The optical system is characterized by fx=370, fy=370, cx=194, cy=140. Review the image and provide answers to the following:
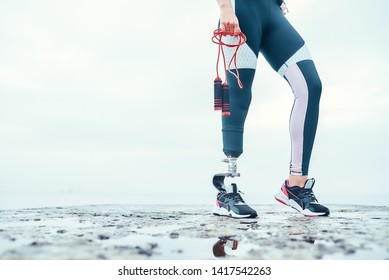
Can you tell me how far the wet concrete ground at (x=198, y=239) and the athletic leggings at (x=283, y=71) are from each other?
1.61ft

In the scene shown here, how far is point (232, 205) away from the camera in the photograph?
2217 mm

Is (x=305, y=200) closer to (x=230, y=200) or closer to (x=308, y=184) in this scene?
(x=308, y=184)

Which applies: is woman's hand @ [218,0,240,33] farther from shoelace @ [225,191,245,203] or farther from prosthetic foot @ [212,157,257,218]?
shoelace @ [225,191,245,203]

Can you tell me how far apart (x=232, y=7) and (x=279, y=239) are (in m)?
1.47

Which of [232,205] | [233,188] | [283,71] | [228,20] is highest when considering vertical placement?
[228,20]

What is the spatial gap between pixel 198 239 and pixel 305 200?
3.29ft

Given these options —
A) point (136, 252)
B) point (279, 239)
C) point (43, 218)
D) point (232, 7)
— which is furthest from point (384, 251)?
point (43, 218)

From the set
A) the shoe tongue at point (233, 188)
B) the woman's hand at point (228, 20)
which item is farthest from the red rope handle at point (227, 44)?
the shoe tongue at point (233, 188)

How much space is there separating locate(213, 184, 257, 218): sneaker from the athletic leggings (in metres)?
0.24

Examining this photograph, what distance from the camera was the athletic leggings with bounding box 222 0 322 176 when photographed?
228 cm

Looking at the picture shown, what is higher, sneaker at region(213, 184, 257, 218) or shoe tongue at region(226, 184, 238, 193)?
shoe tongue at region(226, 184, 238, 193)

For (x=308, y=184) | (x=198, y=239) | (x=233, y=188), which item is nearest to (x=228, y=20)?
(x=233, y=188)

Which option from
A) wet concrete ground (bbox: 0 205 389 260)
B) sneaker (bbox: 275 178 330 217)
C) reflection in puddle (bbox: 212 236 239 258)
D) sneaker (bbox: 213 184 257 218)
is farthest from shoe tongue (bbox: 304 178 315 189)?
reflection in puddle (bbox: 212 236 239 258)

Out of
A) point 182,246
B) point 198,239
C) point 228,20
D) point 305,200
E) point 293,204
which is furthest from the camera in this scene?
point 293,204
